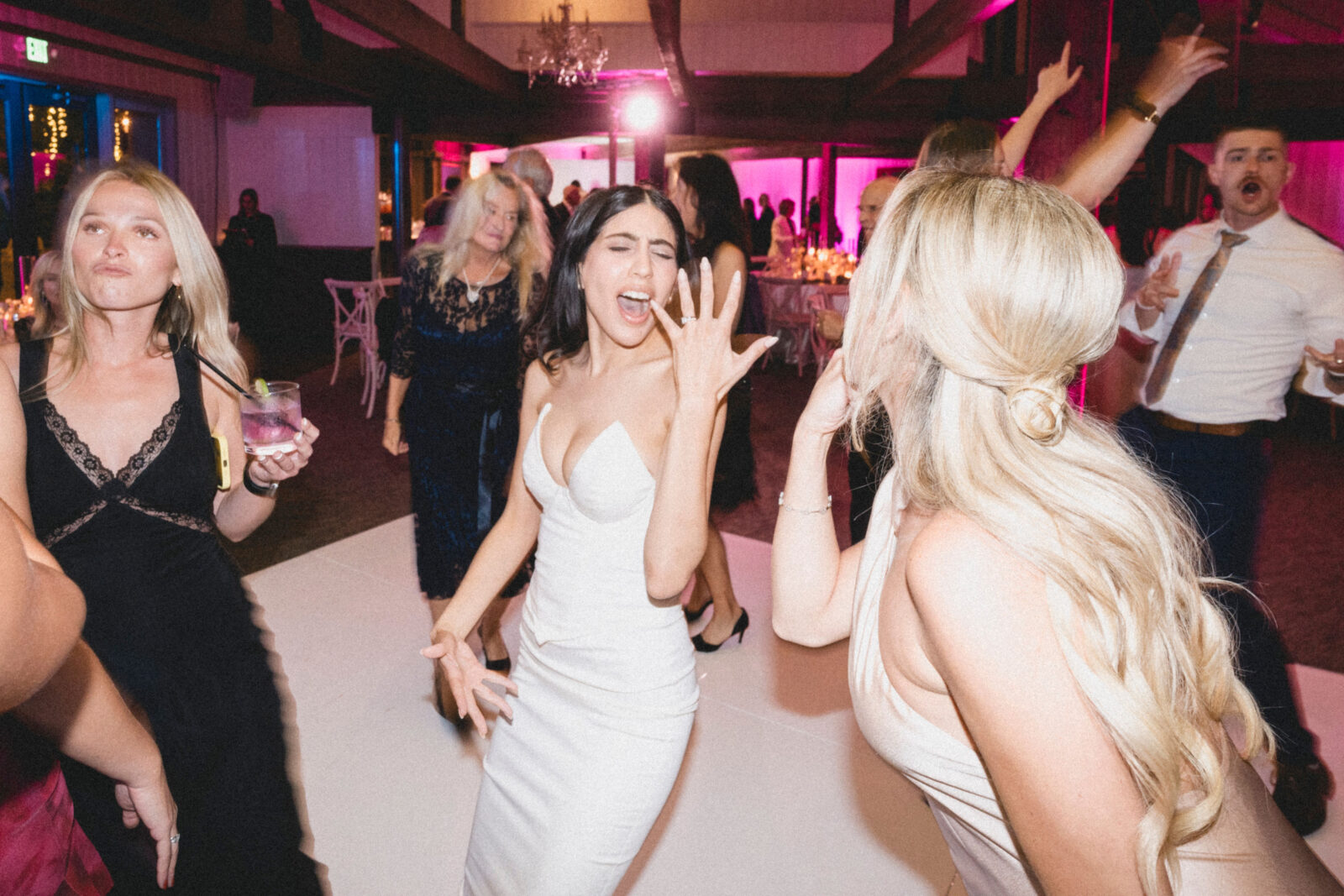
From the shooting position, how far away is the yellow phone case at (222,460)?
1641mm

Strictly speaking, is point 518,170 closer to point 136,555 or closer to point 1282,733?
point 136,555

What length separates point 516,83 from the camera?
10.6 m

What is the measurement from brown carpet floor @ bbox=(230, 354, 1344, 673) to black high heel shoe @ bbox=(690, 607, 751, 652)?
34.8 inches

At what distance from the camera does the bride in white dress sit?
4.92 feet

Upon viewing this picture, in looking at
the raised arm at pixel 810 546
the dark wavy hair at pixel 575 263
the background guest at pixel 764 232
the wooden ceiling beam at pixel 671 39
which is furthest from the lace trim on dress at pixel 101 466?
the background guest at pixel 764 232

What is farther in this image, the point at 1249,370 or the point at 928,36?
the point at 928,36

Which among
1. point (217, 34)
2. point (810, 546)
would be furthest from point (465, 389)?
point (217, 34)

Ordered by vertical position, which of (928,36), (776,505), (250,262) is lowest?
(776,505)

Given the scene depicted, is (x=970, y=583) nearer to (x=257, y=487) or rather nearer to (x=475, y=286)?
(x=257, y=487)

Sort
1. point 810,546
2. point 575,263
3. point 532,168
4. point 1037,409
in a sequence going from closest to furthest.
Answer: point 1037,409
point 810,546
point 575,263
point 532,168

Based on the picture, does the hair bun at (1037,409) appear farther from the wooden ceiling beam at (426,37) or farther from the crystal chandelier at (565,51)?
the crystal chandelier at (565,51)

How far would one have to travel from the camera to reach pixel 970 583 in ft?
2.92

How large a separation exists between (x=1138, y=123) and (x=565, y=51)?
7.02 m

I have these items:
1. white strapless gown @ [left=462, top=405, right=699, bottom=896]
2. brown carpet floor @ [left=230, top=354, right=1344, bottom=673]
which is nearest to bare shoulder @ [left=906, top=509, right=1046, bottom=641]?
white strapless gown @ [left=462, top=405, right=699, bottom=896]
